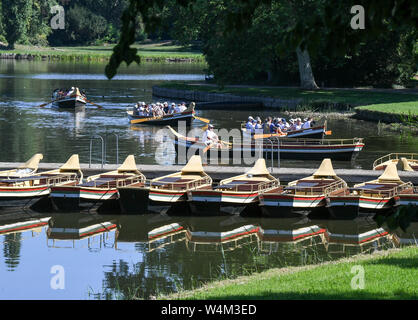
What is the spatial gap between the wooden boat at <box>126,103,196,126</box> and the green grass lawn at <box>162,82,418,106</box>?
12765 mm

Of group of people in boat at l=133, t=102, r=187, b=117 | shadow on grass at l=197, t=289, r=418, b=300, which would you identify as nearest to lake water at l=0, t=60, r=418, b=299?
shadow on grass at l=197, t=289, r=418, b=300

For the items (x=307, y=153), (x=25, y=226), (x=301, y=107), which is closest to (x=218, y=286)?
(x=25, y=226)

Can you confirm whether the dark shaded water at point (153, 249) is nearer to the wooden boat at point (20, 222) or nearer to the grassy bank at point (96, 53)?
the wooden boat at point (20, 222)

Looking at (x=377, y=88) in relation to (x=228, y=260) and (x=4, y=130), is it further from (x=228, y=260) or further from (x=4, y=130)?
(x=228, y=260)

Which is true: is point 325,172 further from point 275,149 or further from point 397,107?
point 397,107

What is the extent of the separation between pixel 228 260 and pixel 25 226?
7.65 meters

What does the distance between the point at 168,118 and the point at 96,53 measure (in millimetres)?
92257

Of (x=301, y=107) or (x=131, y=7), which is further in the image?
(x=301, y=107)

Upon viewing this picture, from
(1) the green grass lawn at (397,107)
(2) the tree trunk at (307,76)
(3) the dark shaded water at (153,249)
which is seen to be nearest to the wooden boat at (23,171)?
(3) the dark shaded water at (153,249)

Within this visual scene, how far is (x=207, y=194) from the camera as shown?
25.7 metres

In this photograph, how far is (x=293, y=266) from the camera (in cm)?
1936

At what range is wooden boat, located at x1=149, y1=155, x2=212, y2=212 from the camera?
2581cm

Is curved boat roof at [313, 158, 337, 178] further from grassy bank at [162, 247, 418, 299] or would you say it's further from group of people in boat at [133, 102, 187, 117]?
group of people in boat at [133, 102, 187, 117]

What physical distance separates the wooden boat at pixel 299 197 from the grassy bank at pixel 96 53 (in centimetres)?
10310
